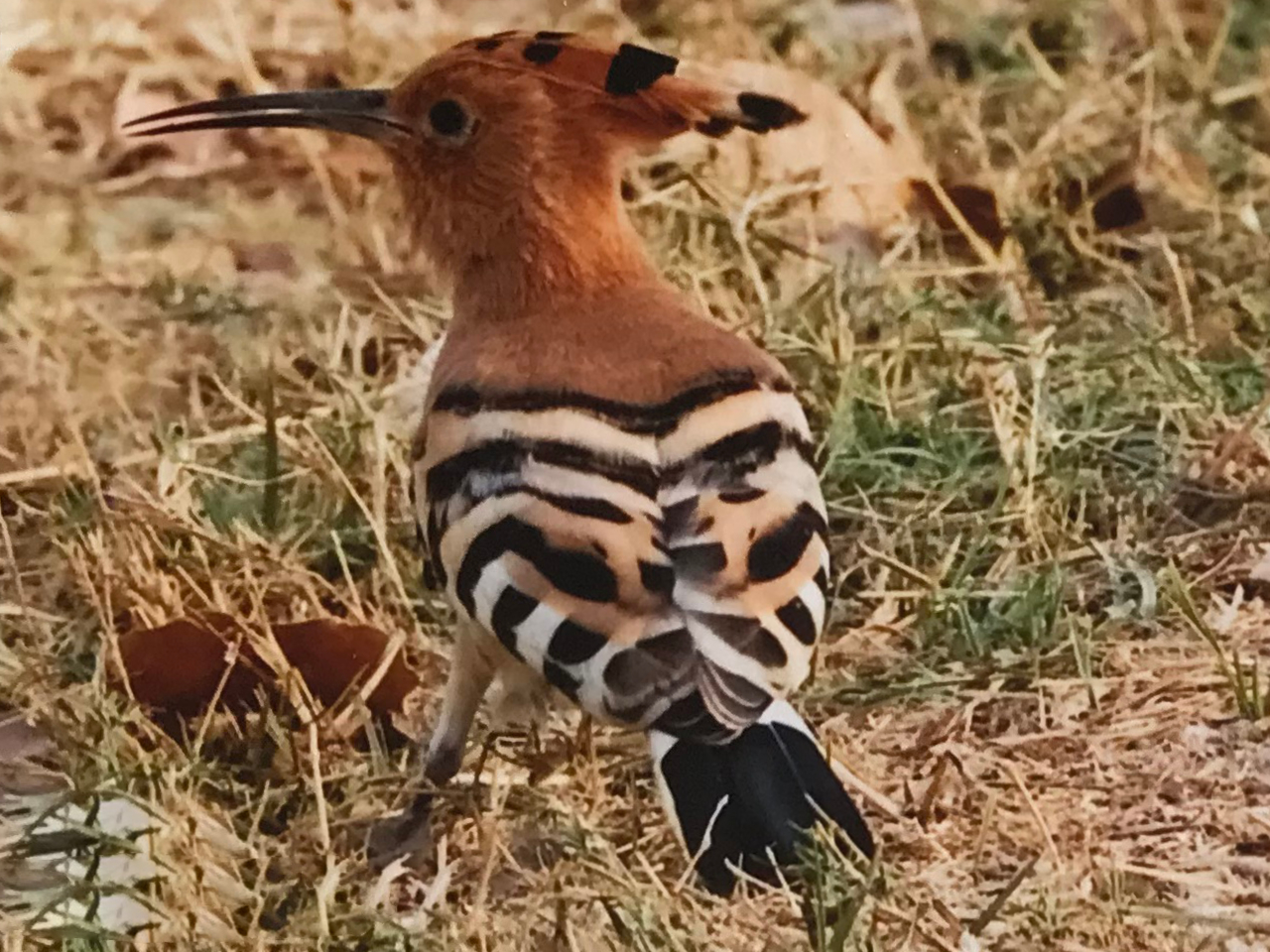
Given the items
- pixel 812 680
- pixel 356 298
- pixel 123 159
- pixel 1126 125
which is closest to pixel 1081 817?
pixel 812 680

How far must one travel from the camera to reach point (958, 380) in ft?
10.2

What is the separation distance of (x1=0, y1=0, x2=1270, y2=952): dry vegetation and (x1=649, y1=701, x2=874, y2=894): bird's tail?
50 mm

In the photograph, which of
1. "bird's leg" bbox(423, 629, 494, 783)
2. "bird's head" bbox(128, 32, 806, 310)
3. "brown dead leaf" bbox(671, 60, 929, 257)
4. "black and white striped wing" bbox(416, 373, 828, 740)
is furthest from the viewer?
"brown dead leaf" bbox(671, 60, 929, 257)

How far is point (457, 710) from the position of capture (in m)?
2.30

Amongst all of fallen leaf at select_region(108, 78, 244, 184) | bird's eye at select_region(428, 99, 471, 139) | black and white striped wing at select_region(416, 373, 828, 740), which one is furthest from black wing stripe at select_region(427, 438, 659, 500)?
fallen leaf at select_region(108, 78, 244, 184)

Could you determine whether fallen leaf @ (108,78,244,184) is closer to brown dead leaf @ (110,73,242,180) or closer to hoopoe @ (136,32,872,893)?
brown dead leaf @ (110,73,242,180)

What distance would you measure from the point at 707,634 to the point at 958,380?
1280 millimetres

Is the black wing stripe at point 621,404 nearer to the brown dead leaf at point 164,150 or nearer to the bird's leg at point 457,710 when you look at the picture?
the bird's leg at point 457,710

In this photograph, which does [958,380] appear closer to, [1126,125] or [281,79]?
[1126,125]

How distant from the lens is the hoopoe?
1.95 metres

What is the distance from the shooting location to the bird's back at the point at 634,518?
6.36ft

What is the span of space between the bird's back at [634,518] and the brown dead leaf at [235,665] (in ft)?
0.85

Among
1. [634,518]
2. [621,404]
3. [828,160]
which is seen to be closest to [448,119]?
[621,404]

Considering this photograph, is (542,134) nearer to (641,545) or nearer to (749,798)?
(641,545)
